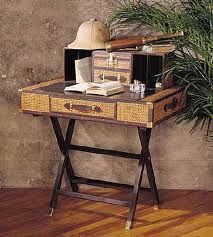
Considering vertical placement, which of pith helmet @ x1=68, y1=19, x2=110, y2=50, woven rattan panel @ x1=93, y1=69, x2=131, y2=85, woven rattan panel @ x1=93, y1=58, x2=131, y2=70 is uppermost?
pith helmet @ x1=68, y1=19, x2=110, y2=50

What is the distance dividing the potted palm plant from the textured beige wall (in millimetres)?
227

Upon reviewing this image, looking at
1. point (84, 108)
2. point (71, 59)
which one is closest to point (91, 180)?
point (84, 108)

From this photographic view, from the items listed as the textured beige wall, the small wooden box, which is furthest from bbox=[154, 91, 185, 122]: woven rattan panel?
Result: the textured beige wall

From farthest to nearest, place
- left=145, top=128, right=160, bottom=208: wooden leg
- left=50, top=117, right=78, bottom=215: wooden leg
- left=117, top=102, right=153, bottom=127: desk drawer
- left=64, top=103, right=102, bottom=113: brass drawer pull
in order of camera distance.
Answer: left=50, top=117, right=78, bottom=215: wooden leg < left=145, top=128, right=160, bottom=208: wooden leg < left=64, top=103, right=102, bottom=113: brass drawer pull < left=117, top=102, right=153, bottom=127: desk drawer

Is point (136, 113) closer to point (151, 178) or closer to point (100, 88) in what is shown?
point (100, 88)

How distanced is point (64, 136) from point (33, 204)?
1.82ft

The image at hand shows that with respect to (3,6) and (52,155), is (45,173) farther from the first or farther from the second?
(3,6)

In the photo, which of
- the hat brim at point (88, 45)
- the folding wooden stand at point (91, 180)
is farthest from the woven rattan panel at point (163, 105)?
the hat brim at point (88, 45)

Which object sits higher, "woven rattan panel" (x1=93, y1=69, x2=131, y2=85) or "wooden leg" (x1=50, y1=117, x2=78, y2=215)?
"woven rattan panel" (x1=93, y1=69, x2=131, y2=85)

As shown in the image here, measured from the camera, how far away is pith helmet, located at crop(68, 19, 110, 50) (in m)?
4.40

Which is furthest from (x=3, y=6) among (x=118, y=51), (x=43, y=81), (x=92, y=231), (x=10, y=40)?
(x=92, y=231)

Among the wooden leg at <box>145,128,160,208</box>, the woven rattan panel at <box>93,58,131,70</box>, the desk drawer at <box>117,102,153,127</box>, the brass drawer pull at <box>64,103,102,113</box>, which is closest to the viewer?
the desk drawer at <box>117,102,153,127</box>

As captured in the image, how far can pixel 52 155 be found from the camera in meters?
5.00

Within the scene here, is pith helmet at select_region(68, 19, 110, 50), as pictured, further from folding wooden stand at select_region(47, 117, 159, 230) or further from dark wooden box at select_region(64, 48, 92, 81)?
folding wooden stand at select_region(47, 117, 159, 230)
